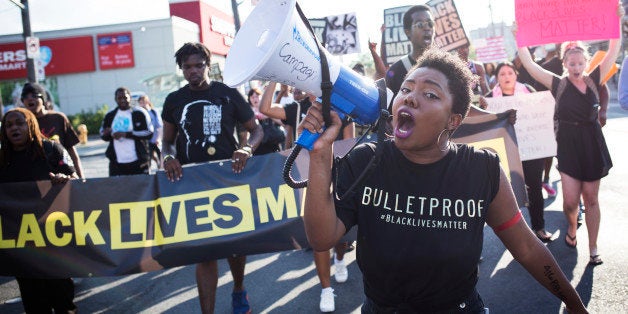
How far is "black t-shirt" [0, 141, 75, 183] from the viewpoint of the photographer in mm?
3781

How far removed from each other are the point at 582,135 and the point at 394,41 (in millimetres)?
2818

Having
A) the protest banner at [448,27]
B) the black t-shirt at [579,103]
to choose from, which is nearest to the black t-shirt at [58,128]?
the protest banner at [448,27]

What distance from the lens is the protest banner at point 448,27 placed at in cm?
579

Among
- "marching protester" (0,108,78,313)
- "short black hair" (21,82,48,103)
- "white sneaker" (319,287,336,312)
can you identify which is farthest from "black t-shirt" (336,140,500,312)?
"short black hair" (21,82,48,103)

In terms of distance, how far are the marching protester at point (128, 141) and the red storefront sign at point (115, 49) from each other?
23.0 metres

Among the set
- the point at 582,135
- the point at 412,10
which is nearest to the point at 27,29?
the point at 412,10

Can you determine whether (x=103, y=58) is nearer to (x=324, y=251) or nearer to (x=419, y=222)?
(x=324, y=251)

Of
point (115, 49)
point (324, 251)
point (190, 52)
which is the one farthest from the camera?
point (115, 49)

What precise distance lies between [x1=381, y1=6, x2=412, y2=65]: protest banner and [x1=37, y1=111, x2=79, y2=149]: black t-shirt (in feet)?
11.9

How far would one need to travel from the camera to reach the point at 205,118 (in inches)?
140

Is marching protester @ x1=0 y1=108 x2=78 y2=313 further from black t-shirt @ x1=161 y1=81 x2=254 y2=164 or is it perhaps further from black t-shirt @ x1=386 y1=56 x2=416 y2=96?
black t-shirt @ x1=386 y1=56 x2=416 y2=96

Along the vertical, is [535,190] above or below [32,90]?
below

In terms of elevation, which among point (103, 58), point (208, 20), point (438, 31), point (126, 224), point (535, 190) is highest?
point (208, 20)

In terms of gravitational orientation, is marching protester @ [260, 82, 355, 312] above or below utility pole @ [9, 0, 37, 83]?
below
